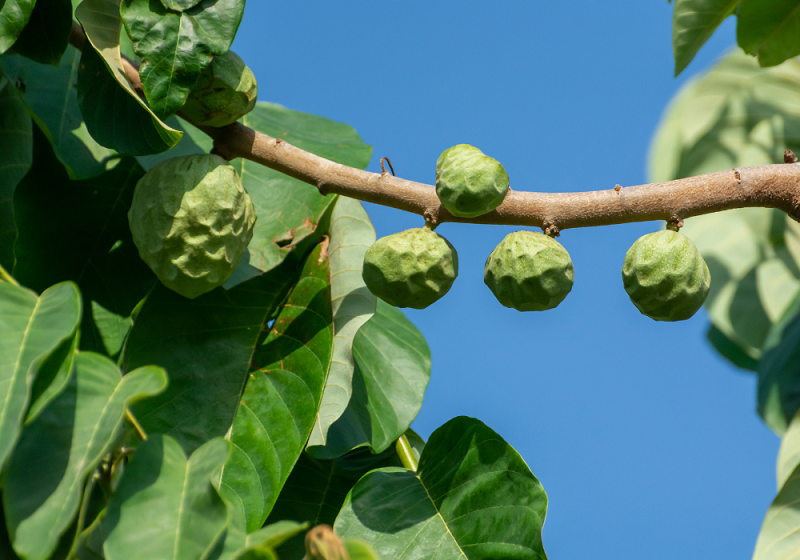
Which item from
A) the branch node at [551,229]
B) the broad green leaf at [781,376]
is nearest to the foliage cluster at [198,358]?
the branch node at [551,229]

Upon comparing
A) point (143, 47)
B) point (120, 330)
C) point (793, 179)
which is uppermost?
point (793, 179)

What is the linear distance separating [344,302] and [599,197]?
0.59 metres

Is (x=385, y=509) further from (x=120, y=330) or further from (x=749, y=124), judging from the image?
(x=749, y=124)

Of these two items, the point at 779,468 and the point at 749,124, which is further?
the point at 749,124

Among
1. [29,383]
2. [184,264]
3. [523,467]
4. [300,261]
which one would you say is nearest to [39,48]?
[184,264]

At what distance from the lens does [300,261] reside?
5.60ft

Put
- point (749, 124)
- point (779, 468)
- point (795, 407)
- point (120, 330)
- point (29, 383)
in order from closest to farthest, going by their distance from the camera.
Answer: point (29, 383) → point (120, 330) → point (779, 468) → point (795, 407) → point (749, 124)

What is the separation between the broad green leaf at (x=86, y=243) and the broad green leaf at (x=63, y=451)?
67 cm

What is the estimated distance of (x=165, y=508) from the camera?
92 cm

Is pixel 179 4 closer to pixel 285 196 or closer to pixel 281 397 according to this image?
pixel 285 196

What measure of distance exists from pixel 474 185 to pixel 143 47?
643 mm

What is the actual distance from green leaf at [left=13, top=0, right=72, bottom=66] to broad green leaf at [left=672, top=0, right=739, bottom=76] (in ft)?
4.87

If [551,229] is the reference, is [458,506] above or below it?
below

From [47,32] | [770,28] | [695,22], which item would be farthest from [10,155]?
[770,28]
